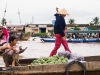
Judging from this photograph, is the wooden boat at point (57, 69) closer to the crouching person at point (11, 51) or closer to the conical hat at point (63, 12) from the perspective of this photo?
the crouching person at point (11, 51)

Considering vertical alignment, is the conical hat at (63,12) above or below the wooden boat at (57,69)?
above

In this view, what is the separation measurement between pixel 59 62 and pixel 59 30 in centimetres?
188

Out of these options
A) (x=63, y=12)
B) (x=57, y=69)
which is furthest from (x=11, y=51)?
(x=63, y=12)

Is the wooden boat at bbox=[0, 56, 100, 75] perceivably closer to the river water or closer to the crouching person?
the crouching person

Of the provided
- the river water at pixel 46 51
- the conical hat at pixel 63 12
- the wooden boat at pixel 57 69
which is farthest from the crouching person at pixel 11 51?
the river water at pixel 46 51

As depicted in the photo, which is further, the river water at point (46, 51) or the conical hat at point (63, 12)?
the river water at point (46, 51)

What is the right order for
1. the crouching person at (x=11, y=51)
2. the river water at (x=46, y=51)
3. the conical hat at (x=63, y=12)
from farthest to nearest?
the river water at (x=46, y=51)
the conical hat at (x=63, y=12)
the crouching person at (x=11, y=51)

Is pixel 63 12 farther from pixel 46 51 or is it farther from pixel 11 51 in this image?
pixel 46 51

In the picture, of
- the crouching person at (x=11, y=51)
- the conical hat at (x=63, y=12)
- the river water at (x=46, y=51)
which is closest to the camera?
the crouching person at (x=11, y=51)

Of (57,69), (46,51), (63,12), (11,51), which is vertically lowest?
(46,51)

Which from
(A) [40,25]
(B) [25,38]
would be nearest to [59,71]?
(B) [25,38]

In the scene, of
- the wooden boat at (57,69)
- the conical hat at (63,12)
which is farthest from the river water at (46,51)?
the wooden boat at (57,69)

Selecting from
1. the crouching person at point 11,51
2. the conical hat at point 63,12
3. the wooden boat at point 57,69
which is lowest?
the wooden boat at point 57,69

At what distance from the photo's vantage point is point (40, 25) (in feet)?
232
